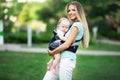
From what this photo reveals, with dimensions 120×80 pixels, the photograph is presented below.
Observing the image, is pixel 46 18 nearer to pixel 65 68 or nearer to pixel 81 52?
pixel 81 52

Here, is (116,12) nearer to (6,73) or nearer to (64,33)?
(6,73)

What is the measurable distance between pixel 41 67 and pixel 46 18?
738cm

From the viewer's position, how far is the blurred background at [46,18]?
4.88 m

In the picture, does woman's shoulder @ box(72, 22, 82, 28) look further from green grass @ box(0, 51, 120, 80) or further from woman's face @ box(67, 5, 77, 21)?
green grass @ box(0, 51, 120, 80)

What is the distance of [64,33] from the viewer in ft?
8.99

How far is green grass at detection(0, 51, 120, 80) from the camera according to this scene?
4.27 meters

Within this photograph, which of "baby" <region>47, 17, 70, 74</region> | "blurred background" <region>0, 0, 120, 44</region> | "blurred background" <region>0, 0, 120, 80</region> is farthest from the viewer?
"blurred background" <region>0, 0, 120, 44</region>

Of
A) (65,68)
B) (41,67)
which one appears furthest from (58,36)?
(41,67)

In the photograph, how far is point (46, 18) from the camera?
12.0 meters

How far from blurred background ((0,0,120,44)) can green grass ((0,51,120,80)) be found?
0.52 m

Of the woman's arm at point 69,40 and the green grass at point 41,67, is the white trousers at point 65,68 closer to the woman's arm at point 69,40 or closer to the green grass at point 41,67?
the woman's arm at point 69,40

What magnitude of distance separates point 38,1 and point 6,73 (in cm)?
836

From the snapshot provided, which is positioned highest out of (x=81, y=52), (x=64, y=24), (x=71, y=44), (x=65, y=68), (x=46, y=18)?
(x=64, y=24)

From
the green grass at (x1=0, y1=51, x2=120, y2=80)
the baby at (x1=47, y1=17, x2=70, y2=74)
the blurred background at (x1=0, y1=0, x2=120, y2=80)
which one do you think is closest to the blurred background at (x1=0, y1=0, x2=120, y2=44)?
the blurred background at (x1=0, y1=0, x2=120, y2=80)
